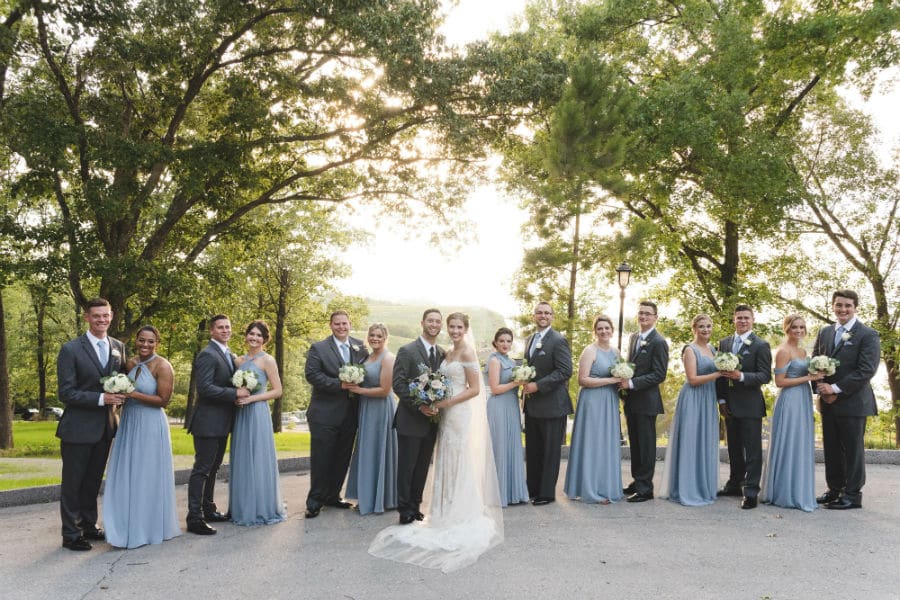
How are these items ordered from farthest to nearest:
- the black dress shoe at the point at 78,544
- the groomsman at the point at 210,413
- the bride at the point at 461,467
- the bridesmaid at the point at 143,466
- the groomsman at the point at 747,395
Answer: the groomsman at the point at 747,395, the groomsman at the point at 210,413, the bride at the point at 461,467, the bridesmaid at the point at 143,466, the black dress shoe at the point at 78,544

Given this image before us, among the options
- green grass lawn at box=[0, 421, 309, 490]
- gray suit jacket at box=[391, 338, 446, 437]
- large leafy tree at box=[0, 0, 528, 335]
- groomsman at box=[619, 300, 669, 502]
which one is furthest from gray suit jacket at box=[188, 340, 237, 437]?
large leafy tree at box=[0, 0, 528, 335]

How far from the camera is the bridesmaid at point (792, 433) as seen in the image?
7484 millimetres

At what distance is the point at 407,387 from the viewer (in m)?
6.59

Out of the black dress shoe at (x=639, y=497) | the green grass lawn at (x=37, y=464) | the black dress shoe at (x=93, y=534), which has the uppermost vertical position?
the black dress shoe at (x=93, y=534)

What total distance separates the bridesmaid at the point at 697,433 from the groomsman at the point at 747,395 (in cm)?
Result: 20

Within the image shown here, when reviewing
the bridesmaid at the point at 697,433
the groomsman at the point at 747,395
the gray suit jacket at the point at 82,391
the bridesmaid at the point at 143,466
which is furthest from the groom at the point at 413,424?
the groomsman at the point at 747,395

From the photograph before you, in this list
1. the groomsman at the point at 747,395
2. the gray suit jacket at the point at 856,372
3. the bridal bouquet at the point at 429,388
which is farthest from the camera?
the groomsman at the point at 747,395

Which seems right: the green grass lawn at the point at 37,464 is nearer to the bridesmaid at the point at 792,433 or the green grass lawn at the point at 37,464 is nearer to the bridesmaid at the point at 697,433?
the bridesmaid at the point at 697,433

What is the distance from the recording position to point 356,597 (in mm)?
4664

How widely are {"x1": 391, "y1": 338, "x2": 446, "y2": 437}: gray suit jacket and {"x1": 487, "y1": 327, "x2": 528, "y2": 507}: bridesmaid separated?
1.19 metres

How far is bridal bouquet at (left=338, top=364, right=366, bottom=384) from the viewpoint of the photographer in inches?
284

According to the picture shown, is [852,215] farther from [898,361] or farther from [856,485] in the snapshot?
[856,485]

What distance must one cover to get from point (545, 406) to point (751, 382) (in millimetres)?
2398

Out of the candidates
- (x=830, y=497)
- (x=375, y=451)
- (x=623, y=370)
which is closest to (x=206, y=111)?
(x=375, y=451)
